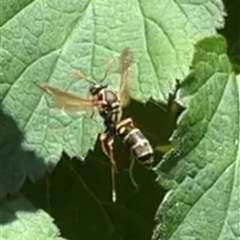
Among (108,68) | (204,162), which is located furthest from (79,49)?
(204,162)

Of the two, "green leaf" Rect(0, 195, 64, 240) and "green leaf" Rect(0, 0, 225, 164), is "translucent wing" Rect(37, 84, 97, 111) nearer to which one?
"green leaf" Rect(0, 0, 225, 164)

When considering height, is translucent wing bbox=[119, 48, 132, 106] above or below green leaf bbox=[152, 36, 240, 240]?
above

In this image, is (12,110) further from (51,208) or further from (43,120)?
(51,208)

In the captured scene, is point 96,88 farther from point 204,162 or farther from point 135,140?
point 204,162

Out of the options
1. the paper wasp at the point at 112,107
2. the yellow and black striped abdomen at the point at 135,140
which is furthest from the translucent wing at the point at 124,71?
the yellow and black striped abdomen at the point at 135,140

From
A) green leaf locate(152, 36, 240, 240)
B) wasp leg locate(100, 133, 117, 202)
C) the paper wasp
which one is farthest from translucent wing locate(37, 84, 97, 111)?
green leaf locate(152, 36, 240, 240)

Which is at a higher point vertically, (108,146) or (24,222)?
(108,146)
